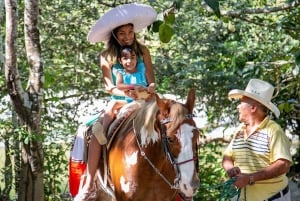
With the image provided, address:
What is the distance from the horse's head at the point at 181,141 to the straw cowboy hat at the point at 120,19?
2.84 feet

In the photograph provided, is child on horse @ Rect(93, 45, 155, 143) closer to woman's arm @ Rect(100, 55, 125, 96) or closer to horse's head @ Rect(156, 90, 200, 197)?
woman's arm @ Rect(100, 55, 125, 96)

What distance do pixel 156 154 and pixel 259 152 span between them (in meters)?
0.68

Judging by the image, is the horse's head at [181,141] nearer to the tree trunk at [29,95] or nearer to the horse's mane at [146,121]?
the horse's mane at [146,121]

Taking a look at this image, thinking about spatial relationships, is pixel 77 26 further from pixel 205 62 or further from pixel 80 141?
pixel 80 141

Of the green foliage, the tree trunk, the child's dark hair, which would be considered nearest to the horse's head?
the child's dark hair

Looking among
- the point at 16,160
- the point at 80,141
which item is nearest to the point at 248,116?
the point at 80,141

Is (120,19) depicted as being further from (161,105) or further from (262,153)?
(262,153)

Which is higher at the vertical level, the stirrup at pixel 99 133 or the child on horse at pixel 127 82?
the child on horse at pixel 127 82

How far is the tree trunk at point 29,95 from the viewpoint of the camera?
7012 mm

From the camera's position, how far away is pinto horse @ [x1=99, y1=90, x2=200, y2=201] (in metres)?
5.10

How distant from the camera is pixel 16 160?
914 cm

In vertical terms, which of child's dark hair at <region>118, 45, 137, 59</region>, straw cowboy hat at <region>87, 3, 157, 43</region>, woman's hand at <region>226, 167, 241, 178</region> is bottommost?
woman's hand at <region>226, 167, 241, 178</region>

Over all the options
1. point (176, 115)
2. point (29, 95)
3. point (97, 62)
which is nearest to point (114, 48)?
point (176, 115)

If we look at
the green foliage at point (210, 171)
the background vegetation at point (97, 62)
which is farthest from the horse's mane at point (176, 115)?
the green foliage at point (210, 171)
